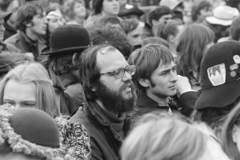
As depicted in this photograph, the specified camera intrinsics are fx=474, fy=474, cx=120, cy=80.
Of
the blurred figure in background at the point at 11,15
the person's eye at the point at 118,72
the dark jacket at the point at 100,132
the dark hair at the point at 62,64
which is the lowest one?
the blurred figure in background at the point at 11,15

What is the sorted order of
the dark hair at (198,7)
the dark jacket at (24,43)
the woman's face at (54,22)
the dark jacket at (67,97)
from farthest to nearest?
the dark hair at (198,7) → the woman's face at (54,22) → the dark jacket at (24,43) → the dark jacket at (67,97)

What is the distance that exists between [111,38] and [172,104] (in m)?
0.96

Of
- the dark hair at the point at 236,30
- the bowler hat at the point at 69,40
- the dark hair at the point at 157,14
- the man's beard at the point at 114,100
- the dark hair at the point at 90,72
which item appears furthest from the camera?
the dark hair at the point at 157,14

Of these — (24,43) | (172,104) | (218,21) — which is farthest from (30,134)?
(218,21)

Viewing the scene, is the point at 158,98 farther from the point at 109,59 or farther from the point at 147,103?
the point at 109,59

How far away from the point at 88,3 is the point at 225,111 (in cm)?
881

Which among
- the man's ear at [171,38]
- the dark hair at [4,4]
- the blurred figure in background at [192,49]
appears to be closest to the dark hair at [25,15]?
the dark hair at [4,4]

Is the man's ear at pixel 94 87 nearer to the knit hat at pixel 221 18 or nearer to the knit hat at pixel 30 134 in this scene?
the knit hat at pixel 30 134

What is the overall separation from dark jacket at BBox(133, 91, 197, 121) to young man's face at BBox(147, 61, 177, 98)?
118 mm

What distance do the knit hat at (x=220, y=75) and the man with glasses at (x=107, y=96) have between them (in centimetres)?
57

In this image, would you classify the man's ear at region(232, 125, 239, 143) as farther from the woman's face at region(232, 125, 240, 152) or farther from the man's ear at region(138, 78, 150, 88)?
the man's ear at region(138, 78, 150, 88)

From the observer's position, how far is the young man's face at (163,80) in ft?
14.0

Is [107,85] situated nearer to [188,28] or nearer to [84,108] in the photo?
[84,108]

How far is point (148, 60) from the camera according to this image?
4.28 m
